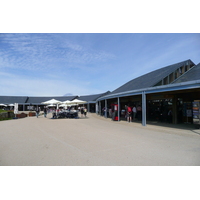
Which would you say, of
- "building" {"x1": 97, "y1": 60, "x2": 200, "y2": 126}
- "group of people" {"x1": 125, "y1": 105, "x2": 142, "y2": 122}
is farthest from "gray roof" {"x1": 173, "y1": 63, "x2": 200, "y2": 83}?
"group of people" {"x1": 125, "y1": 105, "x2": 142, "y2": 122}

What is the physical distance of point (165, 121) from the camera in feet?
39.9

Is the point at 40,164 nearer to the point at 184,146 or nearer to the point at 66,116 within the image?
the point at 184,146

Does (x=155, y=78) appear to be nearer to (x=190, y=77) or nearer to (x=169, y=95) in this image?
(x=169, y=95)

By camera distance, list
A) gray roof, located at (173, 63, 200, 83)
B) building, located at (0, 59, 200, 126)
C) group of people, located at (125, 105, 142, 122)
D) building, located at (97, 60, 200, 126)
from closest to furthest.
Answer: building, located at (0, 59, 200, 126) < gray roof, located at (173, 63, 200, 83) < building, located at (97, 60, 200, 126) < group of people, located at (125, 105, 142, 122)

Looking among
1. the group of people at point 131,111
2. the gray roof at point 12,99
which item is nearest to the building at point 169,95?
the group of people at point 131,111

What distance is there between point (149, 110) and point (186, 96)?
157 inches

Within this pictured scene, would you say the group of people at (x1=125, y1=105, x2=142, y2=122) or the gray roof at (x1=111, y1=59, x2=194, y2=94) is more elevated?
the gray roof at (x1=111, y1=59, x2=194, y2=94)

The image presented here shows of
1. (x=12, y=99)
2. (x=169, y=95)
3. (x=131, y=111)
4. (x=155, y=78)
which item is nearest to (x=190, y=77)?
(x=169, y=95)

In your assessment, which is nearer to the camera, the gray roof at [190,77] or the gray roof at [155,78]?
the gray roof at [190,77]

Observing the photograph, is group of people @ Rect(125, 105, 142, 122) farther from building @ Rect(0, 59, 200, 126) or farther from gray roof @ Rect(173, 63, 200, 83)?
gray roof @ Rect(173, 63, 200, 83)

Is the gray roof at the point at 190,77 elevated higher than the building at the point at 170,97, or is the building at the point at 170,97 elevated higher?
the gray roof at the point at 190,77

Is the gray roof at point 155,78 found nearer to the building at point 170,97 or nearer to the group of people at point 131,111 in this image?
the building at point 170,97

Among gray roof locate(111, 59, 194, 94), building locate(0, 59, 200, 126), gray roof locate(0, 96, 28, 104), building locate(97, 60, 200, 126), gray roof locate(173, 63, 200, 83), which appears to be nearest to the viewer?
building locate(0, 59, 200, 126)

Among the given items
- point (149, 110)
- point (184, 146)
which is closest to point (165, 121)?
point (149, 110)
